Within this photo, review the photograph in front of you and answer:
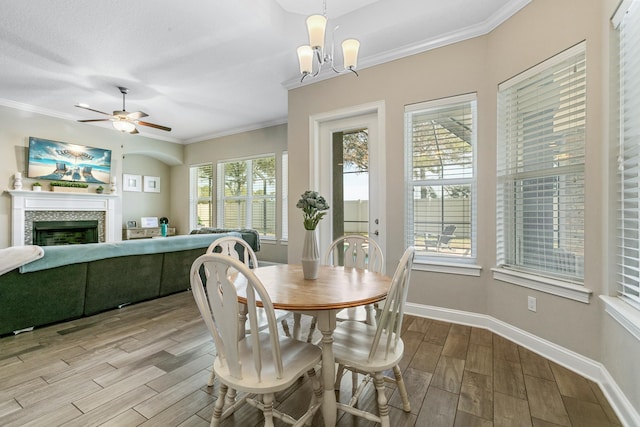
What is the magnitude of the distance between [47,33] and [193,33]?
1.43 m

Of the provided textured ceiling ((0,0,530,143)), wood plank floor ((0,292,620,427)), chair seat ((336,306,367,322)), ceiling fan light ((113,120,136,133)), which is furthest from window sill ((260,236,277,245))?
chair seat ((336,306,367,322))

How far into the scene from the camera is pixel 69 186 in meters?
5.39

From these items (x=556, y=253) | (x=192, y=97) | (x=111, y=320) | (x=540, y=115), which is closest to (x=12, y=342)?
(x=111, y=320)

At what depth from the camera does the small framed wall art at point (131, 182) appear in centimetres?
666

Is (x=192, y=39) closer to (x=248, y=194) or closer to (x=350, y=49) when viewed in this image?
(x=350, y=49)

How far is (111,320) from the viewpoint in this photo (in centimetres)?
293

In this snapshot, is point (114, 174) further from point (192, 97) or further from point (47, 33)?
point (47, 33)

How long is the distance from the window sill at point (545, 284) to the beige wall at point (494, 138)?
45mm

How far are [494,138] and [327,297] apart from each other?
228 cm

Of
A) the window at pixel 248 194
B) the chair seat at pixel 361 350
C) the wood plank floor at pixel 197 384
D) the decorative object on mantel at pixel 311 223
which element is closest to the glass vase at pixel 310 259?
the decorative object on mantel at pixel 311 223

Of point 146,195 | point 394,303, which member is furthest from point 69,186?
point 394,303

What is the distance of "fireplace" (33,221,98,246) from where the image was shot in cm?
510

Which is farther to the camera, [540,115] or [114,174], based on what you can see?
[114,174]

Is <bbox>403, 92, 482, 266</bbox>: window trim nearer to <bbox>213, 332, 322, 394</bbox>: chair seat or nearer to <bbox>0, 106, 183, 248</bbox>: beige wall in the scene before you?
<bbox>213, 332, 322, 394</bbox>: chair seat
